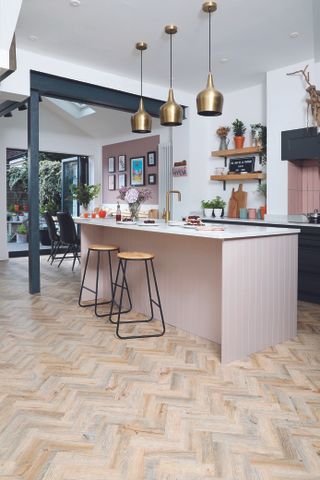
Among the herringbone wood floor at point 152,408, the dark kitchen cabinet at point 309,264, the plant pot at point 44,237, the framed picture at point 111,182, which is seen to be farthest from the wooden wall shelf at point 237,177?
the plant pot at point 44,237

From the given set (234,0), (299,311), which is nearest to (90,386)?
(299,311)

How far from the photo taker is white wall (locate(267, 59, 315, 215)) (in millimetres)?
5168

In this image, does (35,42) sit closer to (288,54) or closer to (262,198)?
(288,54)

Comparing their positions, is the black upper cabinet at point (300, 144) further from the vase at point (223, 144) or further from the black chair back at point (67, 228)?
the black chair back at point (67, 228)

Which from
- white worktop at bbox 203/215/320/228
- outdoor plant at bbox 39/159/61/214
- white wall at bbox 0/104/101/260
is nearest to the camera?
white worktop at bbox 203/215/320/228

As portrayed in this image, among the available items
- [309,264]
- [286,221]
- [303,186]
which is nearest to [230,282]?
[309,264]

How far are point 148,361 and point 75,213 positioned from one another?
716cm

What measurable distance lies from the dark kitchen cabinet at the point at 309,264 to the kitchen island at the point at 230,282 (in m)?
1.38

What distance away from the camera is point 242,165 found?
619 centimetres

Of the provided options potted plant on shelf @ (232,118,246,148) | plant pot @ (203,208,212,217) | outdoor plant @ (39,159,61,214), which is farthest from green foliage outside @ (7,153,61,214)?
potted plant on shelf @ (232,118,246,148)

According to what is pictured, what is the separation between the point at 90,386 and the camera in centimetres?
248

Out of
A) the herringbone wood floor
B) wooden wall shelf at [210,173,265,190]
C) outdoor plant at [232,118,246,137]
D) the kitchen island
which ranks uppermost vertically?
outdoor plant at [232,118,246,137]

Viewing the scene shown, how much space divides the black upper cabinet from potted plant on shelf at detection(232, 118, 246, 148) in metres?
0.89

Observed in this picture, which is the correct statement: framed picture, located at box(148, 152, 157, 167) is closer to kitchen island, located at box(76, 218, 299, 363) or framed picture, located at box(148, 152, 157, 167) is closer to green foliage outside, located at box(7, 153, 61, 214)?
green foliage outside, located at box(7, 153, 61, 214)
